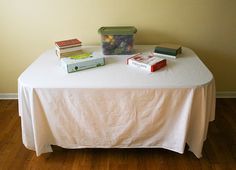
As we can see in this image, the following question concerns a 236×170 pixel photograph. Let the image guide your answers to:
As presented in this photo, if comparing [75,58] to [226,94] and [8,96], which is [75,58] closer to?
[8,96]

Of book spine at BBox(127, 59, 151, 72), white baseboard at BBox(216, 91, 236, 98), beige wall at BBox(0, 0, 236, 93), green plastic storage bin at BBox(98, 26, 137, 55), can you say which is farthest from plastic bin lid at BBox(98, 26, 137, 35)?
white baseboard at BBox(216, 91, 236, 98)

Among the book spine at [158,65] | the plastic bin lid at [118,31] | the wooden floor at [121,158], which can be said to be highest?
the plastic bin lid at [118,31]

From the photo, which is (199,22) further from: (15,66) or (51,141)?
(15,66)

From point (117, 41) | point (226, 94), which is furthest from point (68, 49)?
point (226, 94)

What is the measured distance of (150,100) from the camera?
1367 mm

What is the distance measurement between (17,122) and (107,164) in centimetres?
93

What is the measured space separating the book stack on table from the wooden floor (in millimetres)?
609

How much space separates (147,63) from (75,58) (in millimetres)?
489

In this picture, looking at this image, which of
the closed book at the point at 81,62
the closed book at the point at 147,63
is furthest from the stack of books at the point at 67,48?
the closed book at the point at 147,63

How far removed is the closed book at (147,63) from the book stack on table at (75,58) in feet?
0.70

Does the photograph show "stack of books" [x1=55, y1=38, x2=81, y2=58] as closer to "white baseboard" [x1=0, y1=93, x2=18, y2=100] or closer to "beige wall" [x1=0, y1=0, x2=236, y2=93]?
"beige wall" [x1=0, y1=0, x2=236, y2=93]

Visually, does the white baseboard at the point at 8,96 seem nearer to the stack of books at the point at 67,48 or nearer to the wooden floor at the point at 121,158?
the wooden floor at the point at 121,158

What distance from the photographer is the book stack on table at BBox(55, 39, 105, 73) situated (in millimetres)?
1497

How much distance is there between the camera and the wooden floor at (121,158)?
4.98ft
